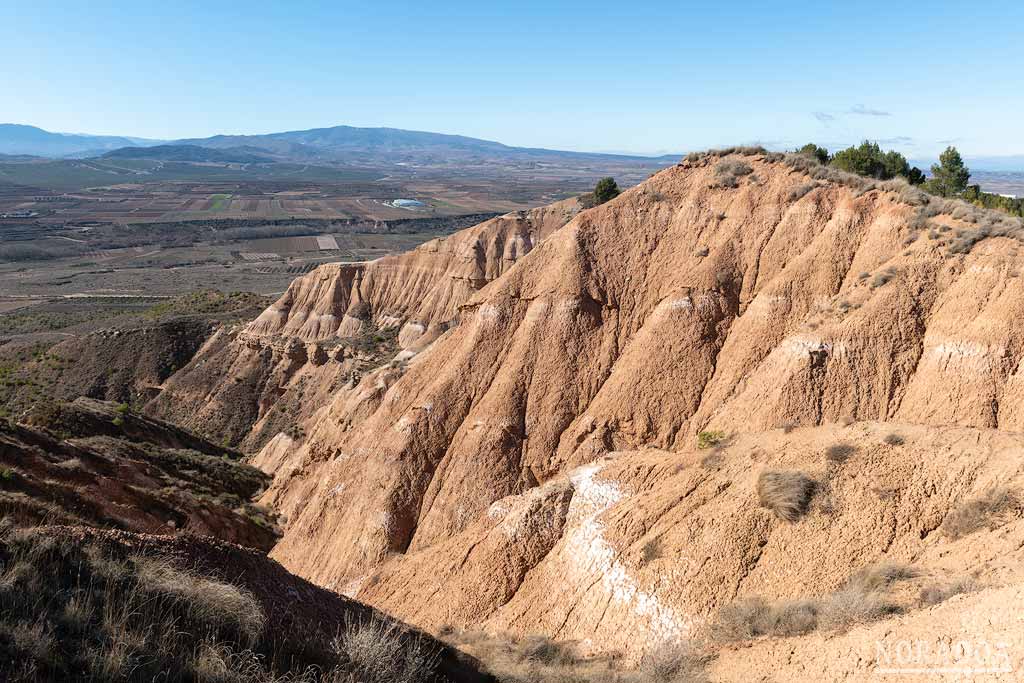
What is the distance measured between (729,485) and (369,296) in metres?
51.3

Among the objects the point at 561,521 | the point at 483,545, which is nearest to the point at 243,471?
the point at 483,545

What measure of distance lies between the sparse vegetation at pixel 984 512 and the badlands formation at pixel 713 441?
51 millimetres

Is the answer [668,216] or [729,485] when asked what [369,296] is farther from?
[729,485]

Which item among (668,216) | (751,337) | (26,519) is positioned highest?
(668,216)

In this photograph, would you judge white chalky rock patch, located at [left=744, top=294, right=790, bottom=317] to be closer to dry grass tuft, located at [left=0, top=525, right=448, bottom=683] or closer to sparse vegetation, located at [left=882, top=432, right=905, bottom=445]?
sparse vegetation, located at [left=882, top=432, right=905, bottom=445]

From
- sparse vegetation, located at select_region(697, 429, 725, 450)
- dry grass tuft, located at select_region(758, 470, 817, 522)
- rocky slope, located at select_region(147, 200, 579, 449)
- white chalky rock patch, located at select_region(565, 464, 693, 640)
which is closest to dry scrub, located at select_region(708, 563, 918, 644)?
white chalky rock patch, located at select_region(565, 464, 693, 640)

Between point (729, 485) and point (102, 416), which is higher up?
point (729, 485)

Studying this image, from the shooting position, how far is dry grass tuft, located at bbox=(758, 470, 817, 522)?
1675 cm

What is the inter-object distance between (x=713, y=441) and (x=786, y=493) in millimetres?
5083

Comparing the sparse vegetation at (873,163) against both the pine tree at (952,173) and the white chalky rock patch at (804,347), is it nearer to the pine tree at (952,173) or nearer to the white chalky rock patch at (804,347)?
the pine tree at (952,173)

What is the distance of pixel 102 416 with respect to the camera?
39.0 meters

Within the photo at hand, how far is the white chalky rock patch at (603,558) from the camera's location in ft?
52.7

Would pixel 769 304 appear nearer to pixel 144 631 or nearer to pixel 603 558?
pixel 603 558

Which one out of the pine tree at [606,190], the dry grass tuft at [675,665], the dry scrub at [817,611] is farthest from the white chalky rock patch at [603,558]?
the pine tree at [606,190]
